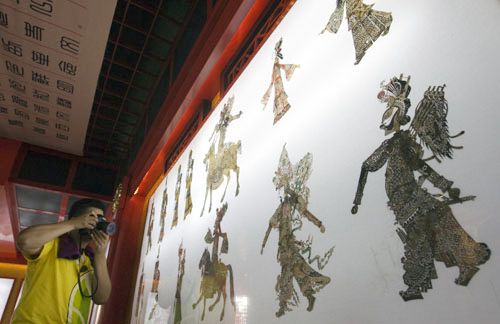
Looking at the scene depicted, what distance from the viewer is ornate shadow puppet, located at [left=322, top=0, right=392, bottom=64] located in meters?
0.97

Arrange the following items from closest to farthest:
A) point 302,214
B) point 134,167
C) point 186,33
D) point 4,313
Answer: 1. point 302,214
2. point 186,33
3. point 134,167
4. point 4,313

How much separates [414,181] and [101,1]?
2832 millimetres

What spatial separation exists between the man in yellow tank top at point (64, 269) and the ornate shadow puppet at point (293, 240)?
37.4 inches

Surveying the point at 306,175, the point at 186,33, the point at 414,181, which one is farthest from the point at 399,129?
the point at 186,33

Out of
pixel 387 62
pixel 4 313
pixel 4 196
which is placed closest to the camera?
pixel 387 62

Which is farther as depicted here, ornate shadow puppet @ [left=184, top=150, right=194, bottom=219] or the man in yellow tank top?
ornate shadow puppet @ [left=184, top=150, right=194, bottom=219]

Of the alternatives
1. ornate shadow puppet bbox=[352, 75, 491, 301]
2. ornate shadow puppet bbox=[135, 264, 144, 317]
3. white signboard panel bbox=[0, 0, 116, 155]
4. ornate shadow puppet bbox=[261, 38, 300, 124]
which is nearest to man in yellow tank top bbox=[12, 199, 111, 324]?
ornate shadow puppet bbox=[261, 38, 300, 124]

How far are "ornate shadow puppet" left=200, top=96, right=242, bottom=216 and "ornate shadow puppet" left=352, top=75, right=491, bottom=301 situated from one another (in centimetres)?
90

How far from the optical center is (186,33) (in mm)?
3408

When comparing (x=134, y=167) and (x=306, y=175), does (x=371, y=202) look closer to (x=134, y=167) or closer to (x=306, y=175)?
(x=306, y=175)

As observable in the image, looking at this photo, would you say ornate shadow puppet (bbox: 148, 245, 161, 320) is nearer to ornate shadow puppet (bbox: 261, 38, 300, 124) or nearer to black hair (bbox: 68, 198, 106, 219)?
black hair (bbox: 68, 198, 106, 219)

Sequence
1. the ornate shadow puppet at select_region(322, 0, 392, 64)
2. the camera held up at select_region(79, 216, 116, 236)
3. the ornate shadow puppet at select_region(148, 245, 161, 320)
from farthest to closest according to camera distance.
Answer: the ornate shadow puppet at select_region(148, 245, 161, 320), the camera held up at select_region(79, 216, 116, 236), the ornate shadow puppet at select_region(322, 0, 392, 64)

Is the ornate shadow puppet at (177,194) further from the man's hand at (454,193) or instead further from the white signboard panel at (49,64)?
the man's hand at (454,193)

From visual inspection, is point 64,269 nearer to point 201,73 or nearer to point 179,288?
point 179,288
